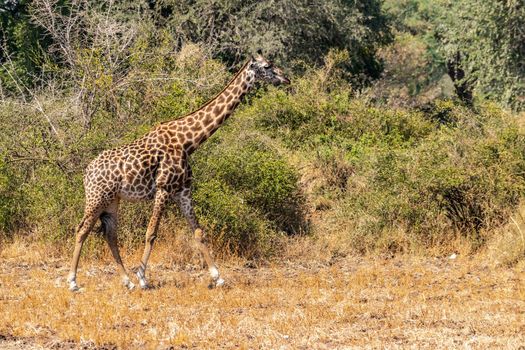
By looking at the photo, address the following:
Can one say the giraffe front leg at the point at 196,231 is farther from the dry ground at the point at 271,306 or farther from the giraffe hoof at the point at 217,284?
the dry ground at the point at 271,306

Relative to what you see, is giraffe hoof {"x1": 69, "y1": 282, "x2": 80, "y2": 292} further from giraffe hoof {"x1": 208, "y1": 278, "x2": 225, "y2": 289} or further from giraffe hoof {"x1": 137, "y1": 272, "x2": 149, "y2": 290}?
giraffe hoof {"x1": 208, "y1": 278, "x2": 225, "y2": 289}

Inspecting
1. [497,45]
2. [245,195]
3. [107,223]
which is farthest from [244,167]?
[497,45]

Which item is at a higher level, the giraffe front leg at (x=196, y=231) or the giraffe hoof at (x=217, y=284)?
the giraffe front leg at (x=196, y=231)

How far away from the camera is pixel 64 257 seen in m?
13.1

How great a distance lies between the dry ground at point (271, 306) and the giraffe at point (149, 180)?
447 millimetres

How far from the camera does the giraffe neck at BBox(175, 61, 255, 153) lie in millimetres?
11695

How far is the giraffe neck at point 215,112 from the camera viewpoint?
1170 centimetres

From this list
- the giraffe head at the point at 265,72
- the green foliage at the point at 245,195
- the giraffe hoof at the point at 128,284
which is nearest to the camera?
the giraffe hoof at the point at 128,284

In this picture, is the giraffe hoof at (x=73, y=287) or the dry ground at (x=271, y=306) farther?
the giraffe hoof at (x=73, y=287)

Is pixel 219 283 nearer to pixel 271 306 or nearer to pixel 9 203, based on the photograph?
pixel 271 306

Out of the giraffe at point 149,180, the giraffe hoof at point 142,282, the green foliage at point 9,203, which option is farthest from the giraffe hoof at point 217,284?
the green foliage at point 9,203

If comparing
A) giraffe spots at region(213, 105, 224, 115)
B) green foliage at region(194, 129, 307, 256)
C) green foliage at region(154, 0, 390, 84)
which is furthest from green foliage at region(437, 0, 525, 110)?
giraffe spots at region(213, 105, 224, 115)

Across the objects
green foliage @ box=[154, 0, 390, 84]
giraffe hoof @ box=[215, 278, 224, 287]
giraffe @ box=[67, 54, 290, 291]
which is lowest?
green foliage @ box=[154, 0, 390, 84]

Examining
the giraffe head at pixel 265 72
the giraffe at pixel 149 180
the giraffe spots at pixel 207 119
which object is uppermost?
the giraffe head at pixel 265 72
